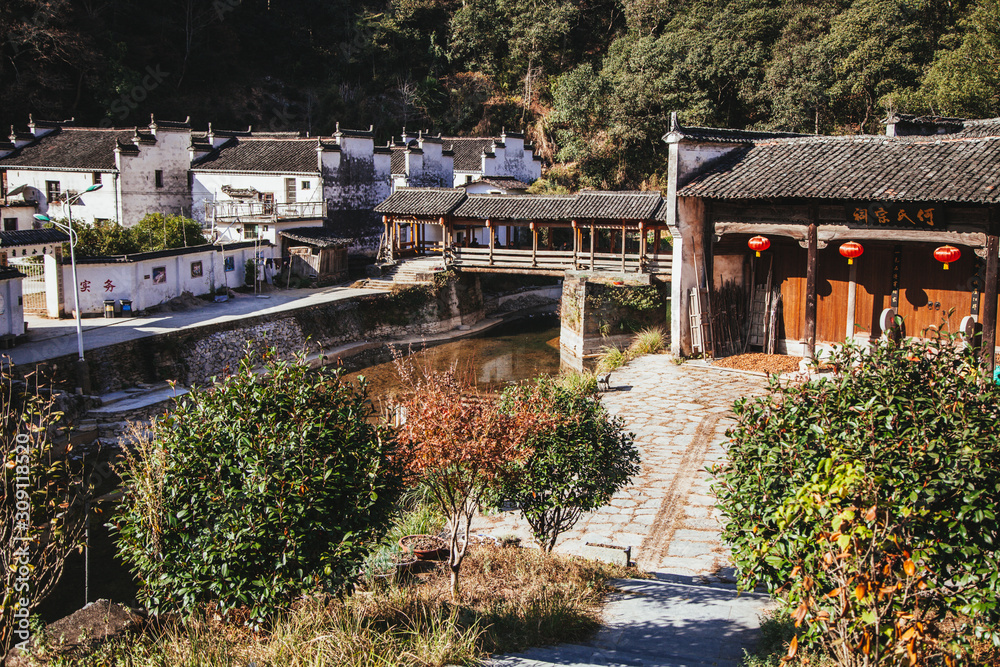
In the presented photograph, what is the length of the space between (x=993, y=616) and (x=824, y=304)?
1426 cm

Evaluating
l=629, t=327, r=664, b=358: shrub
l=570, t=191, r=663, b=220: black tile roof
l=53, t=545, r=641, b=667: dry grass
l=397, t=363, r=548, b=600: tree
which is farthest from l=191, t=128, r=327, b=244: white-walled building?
l=53, t=545, r=641, b=667: dry grass

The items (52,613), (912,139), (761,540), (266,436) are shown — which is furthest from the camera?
(912,139)

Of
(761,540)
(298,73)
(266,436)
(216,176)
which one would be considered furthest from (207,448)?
(298,73)

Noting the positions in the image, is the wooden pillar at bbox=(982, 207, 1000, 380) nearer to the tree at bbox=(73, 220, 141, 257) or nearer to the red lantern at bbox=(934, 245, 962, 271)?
the red lantern at bbox=(934, 245, 962, 271)

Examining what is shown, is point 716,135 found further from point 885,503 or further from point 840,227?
point 885,503

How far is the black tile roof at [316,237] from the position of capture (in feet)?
104

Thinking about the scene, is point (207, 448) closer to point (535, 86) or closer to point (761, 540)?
point (761, 540)

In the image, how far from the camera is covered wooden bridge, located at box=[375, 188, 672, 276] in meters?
27.1

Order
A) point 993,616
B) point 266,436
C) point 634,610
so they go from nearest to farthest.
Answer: point 993,616 → point 266,436 → point 634,610

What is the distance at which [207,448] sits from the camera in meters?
6.12

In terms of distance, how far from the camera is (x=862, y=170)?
1658 centimetres

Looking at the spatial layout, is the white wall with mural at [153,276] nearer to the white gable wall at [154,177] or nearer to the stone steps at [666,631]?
the white gable wall at [154,177]

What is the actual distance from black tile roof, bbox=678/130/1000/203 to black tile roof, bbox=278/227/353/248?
17.4 m

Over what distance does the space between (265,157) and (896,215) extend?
26911mm
